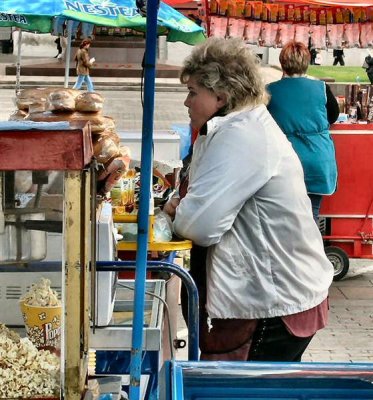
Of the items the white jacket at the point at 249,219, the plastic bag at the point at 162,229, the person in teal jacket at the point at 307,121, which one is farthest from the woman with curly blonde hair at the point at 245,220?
the person in teal jacket at the point at 307,121

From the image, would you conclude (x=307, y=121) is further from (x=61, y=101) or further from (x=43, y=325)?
(x=43, y=325)

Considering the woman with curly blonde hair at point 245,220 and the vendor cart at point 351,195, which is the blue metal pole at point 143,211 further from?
the vendor cart at point 351,195

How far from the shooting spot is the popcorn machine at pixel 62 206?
2.12 metres

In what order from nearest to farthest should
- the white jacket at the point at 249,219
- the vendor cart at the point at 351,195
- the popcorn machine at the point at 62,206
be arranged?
1. the popcorn machine at the point at 62,206
2. the white jacket at the point at 249,219
3. the vendor cart at the point at 351,195

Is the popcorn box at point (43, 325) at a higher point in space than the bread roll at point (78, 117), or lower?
lower

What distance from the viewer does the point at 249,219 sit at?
319 centimetres

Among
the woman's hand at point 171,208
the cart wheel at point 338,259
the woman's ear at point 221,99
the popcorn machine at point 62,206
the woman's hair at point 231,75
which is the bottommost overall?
the cart wheel at point 338,259

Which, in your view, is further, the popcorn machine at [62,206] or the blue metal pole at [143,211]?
the blue metal pole at [143,211]

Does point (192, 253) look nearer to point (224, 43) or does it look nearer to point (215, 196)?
point (215, 196)

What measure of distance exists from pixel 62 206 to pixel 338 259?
595 cm

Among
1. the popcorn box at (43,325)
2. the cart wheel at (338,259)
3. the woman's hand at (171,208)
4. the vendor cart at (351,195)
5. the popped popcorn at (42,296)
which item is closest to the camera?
the popcorn box at (43,325)

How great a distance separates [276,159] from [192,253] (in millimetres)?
516

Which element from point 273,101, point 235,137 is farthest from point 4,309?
point 273,101

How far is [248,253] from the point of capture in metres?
3.20
